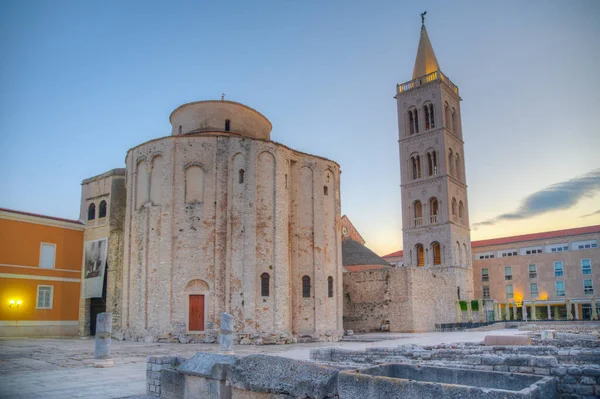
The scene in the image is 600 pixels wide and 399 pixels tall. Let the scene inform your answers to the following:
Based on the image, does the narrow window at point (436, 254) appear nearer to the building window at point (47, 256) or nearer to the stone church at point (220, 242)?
the stone church at point (220, 242)

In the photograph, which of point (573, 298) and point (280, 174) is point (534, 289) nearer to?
point (573, 298)

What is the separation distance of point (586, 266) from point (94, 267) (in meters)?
50.0

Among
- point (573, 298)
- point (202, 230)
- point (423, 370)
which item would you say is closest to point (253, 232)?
point (202, 230)

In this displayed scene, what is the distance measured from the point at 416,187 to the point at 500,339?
119 ft

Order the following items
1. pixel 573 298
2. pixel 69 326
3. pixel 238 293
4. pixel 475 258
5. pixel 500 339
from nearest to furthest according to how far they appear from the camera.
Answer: pixel 500 339, pixel 238 293, pixel 69 326, pixel 573 298, pixel 475 258

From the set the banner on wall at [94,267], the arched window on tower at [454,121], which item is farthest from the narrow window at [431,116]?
the banner on wall at [94,267]

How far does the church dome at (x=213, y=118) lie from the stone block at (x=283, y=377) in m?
23.1

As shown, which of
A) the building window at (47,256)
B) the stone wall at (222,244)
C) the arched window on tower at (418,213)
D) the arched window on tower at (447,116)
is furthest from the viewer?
the arched window on tower at (447,116)

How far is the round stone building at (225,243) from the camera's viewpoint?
83.4ft

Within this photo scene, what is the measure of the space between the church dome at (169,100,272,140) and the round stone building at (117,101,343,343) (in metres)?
1.00

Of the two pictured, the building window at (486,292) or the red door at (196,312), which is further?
the building window at (486,292)

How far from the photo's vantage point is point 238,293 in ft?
83.3

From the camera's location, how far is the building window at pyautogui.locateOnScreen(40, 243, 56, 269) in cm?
2878

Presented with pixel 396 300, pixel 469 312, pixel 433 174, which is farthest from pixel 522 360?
pixel 433 174
